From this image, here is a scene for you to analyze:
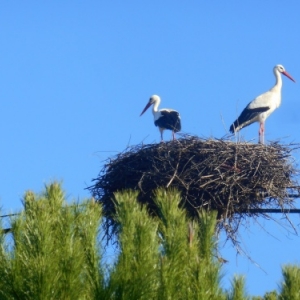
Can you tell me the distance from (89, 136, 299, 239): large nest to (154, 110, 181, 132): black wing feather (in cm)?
291

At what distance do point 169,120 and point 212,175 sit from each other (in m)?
4.07

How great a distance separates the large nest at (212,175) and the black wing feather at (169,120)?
2905 millimetres

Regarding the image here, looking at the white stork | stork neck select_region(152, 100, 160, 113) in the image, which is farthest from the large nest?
stork neck select_region(152, 100, 160, 113)

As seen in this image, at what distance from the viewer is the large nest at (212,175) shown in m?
13.4

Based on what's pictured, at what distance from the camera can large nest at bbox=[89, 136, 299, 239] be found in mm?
13445

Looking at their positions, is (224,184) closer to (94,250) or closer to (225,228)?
(225,228)

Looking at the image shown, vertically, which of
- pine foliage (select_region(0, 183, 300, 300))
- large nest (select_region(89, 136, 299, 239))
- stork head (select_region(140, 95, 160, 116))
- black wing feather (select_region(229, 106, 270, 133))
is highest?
stork head (select_region(140, 95, 160, 116))

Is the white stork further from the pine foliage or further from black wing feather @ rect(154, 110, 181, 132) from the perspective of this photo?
the pine foliage

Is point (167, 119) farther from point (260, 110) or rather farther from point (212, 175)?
point (212, 175)

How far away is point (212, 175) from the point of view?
13.5m

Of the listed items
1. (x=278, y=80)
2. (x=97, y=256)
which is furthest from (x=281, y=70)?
(x=97, y=256)

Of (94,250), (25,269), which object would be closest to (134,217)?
(94,250)

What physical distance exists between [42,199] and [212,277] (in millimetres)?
1466

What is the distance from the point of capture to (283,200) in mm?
13508
